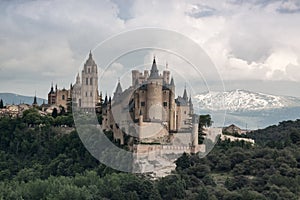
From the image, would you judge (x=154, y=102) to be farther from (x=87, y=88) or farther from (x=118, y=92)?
(x=87, y=88)

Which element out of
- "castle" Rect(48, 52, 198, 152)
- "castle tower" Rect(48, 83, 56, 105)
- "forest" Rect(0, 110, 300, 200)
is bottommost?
"forest" Rect(0, 110, 300, 200)

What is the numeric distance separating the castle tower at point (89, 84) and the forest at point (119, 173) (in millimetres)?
5754

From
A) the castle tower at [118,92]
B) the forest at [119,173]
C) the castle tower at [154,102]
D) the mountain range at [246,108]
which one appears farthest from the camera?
the castle tower at [118,92]

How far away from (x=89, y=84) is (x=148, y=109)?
18942mm

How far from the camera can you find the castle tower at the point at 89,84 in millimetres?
50250

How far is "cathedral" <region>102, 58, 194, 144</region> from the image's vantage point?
34906 mm

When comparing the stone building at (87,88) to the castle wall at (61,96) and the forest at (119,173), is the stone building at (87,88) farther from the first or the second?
the forest at (119,173)

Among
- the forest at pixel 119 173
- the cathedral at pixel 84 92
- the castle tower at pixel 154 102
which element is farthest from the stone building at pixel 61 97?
the castle tower at pixel 154 102

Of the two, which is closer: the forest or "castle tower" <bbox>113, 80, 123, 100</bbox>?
the forest

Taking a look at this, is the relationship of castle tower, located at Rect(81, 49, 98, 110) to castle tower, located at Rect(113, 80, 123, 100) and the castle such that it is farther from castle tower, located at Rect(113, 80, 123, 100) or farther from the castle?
castle tower, located at Rect(113, 80, 123, 100)

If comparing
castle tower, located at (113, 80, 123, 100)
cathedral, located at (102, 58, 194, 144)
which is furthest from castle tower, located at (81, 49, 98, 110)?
cathedral, located at (102, 58, 194, 144)

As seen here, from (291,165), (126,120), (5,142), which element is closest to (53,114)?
(5,142)

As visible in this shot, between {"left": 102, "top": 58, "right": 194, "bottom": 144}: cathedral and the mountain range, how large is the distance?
1501mm

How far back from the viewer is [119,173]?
33.3 meters
